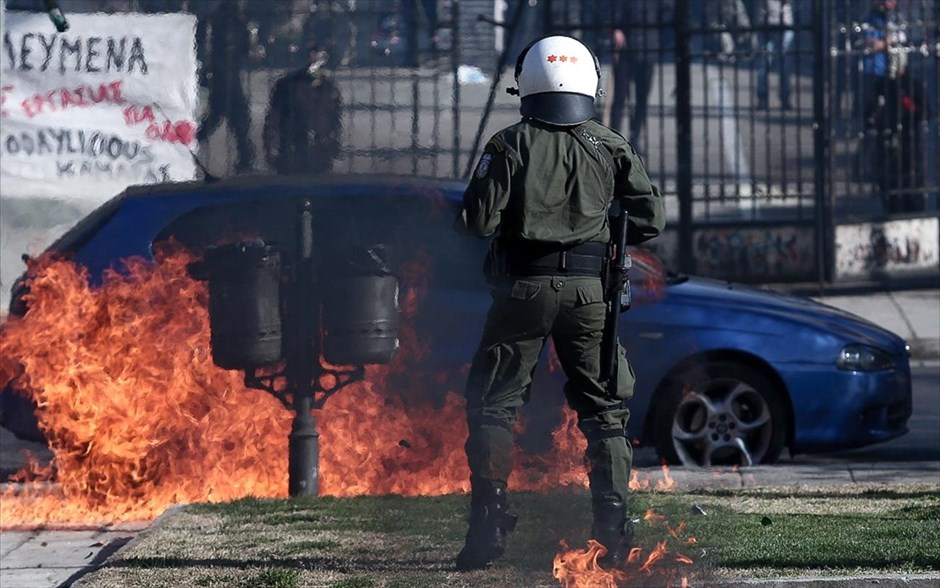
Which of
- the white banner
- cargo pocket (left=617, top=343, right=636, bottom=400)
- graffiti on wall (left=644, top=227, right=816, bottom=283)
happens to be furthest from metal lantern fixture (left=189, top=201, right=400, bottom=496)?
graffiti on wall (left=644, top=227, right=816, bottom=283)

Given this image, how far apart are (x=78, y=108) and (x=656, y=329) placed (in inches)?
233

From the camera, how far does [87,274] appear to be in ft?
26.5

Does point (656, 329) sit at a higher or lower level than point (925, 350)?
higher

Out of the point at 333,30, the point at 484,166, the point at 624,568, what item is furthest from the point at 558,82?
the point at 333,30

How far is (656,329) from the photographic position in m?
8.24

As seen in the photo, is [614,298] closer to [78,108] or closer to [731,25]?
[78,108]

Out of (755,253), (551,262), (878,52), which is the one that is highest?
(878,52)

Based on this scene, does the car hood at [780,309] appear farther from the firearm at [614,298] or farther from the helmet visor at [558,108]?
the helmet visor at [558,108]

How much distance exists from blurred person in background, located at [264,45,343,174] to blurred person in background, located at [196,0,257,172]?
0.54 ft

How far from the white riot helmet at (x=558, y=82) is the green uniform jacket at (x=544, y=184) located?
0.04 m

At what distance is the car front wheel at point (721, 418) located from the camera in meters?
8.29

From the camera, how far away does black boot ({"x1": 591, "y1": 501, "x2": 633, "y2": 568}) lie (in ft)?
18.8

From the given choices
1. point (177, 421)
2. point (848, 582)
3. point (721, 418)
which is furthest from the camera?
point (721, 418)

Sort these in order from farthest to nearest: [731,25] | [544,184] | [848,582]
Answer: [731,25]
[544,184]
[848,582]
